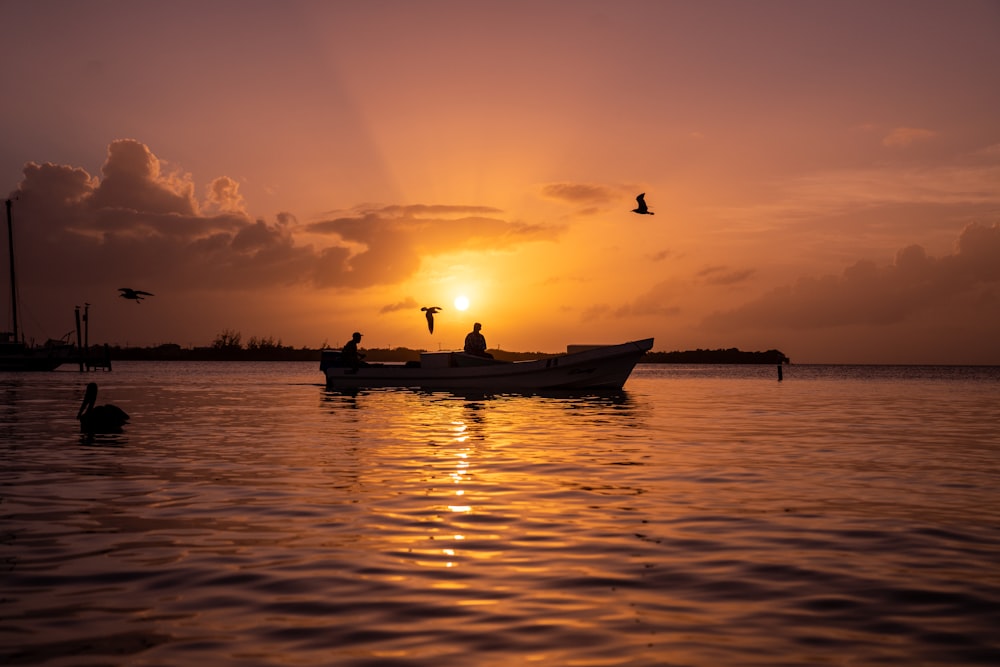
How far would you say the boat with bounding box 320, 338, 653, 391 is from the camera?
4525 cm

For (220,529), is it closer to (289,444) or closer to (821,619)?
(821,619)

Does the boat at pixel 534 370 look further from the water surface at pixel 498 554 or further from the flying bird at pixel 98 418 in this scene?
the water surface at pixel 498 554

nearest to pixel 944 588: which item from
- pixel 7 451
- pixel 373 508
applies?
pixel 373 508

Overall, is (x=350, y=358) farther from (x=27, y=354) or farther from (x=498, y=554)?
(x=27, y=354)

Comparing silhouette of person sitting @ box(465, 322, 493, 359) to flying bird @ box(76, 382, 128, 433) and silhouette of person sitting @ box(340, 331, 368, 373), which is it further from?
flying bird @ box(76, 382, 128, 433)

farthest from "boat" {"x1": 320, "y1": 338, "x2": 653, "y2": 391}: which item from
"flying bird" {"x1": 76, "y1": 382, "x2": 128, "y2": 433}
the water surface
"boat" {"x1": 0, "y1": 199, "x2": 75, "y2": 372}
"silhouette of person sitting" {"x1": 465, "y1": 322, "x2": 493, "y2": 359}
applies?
"boat" {"x1": 0, "y1": 199, "x2": 75, "y2": 372}

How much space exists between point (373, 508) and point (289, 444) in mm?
10078

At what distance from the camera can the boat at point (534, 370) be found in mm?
45250

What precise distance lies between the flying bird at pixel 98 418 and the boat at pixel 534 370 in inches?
872

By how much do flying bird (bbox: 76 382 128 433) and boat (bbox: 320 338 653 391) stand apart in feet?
72.7

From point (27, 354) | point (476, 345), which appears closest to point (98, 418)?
point (476, 345)

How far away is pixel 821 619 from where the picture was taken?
7.14 meters

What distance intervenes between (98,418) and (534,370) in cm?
2459

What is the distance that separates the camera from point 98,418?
24422 millimetres
